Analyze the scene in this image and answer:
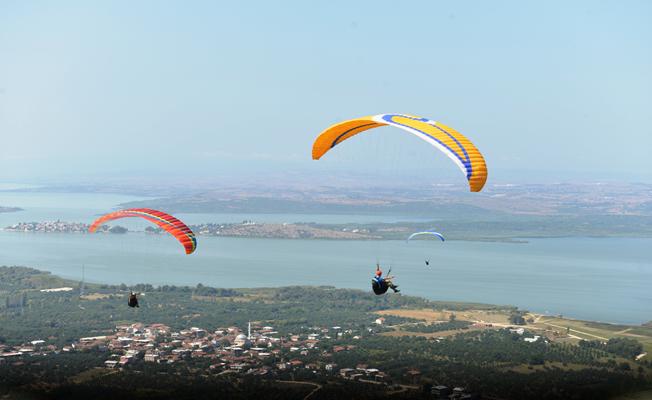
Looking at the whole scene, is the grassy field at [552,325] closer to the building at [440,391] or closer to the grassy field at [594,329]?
the grassy field at [594,329]

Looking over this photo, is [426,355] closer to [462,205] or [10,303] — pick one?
[10,303]

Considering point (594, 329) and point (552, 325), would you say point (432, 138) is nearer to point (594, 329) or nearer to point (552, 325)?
point (594, 329)

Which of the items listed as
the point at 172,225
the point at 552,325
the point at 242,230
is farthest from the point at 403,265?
the point at 172,225

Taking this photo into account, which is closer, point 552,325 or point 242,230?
point 552,325

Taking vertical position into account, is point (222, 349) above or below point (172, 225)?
below

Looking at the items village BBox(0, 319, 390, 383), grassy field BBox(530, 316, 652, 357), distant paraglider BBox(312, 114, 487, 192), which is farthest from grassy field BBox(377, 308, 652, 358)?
distant paraglider BBox(312, 114, 487, 192)

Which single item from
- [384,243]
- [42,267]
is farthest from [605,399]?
[384,243]

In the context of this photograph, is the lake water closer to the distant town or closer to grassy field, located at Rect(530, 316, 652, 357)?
the distant town
